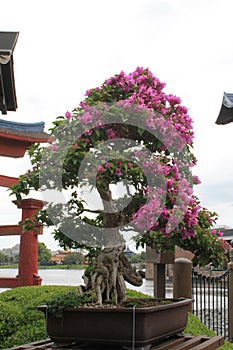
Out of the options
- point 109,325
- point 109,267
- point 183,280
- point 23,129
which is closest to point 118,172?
point 109,267

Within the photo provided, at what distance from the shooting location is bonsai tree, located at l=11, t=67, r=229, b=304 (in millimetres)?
2867

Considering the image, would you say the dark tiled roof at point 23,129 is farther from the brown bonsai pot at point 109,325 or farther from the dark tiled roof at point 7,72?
the brown bonsai pot at point 109,325

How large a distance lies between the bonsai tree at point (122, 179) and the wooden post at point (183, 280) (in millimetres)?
2138

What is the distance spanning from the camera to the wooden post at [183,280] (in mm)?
5293

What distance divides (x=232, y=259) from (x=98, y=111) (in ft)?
12.9

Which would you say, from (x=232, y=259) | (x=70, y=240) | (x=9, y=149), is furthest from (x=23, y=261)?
(x=70, y=240)

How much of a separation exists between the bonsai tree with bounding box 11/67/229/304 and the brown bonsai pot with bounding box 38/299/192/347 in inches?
13.7

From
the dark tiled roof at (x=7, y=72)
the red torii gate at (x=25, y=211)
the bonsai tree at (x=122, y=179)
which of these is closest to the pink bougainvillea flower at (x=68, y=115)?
the bonsai tree at (x=122, y=179)

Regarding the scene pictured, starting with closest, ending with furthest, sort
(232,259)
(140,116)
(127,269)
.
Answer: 1. (140,116)
2. (127,269)
3. (232,259)

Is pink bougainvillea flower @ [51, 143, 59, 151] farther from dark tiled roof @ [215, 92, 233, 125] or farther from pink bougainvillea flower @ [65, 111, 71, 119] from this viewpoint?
dark tiled roof @ [215, 92, 233, 125]

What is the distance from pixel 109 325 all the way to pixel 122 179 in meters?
0.87

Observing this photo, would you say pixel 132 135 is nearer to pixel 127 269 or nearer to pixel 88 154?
pixel 88 154

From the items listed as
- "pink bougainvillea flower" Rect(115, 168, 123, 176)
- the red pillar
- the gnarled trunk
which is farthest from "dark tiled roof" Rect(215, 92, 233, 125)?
"pink bougainvillea flower" Rect(115, 168, 123, 176)

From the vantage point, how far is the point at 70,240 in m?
3.40
